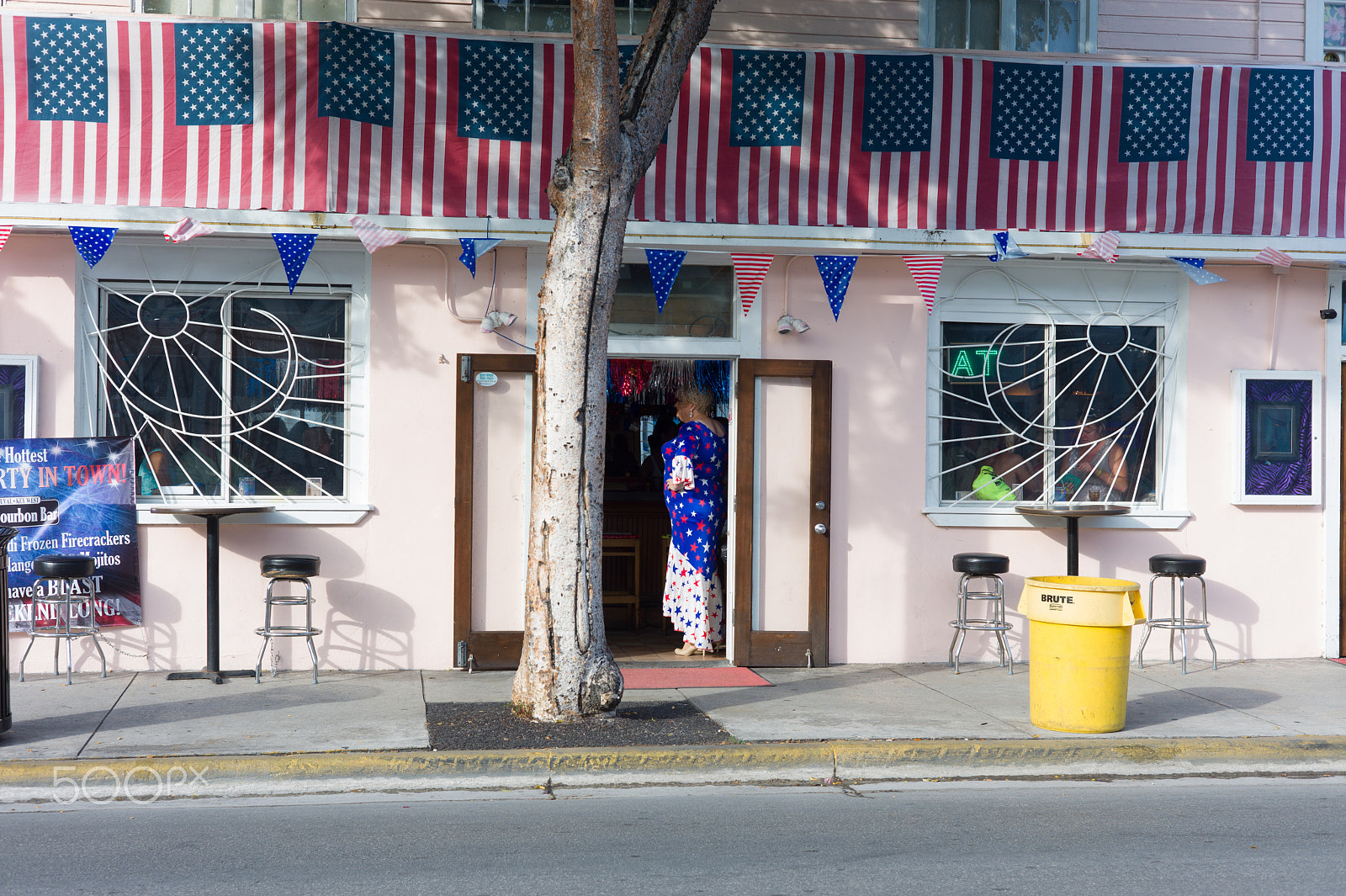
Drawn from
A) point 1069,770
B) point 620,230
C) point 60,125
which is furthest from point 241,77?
point 1069,770

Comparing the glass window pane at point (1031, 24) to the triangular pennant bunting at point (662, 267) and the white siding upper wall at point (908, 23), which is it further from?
the triangular pennant bunting at point (662, 267)

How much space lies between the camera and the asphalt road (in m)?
4.82

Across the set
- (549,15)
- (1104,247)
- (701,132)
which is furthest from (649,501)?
(1104,247)

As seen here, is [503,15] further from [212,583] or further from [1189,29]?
[1189,29]

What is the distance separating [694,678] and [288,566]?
2985 mm

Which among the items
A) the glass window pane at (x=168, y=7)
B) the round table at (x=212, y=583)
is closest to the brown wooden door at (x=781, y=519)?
the round table at (x=212, y=583)

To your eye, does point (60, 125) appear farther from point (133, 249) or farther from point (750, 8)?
point (750, 8)

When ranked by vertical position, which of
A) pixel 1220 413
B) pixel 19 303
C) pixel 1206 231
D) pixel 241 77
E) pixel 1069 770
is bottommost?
pixel 1069 770

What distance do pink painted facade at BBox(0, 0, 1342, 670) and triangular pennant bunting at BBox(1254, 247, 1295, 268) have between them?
0.40ft

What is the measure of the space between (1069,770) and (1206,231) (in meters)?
4.79

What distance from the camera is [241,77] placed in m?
8.41

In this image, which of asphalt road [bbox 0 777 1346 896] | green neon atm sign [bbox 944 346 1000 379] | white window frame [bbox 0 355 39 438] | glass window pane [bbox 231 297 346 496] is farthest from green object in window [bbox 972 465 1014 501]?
white window frame [bbox 0 355 39 438]

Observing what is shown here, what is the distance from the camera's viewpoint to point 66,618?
8.18 metres

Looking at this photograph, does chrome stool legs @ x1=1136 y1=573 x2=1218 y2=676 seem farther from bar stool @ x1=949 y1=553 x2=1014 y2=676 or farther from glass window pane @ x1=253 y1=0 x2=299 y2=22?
glass window pane @ x1=253 y1=0 x2=299 y2=22
